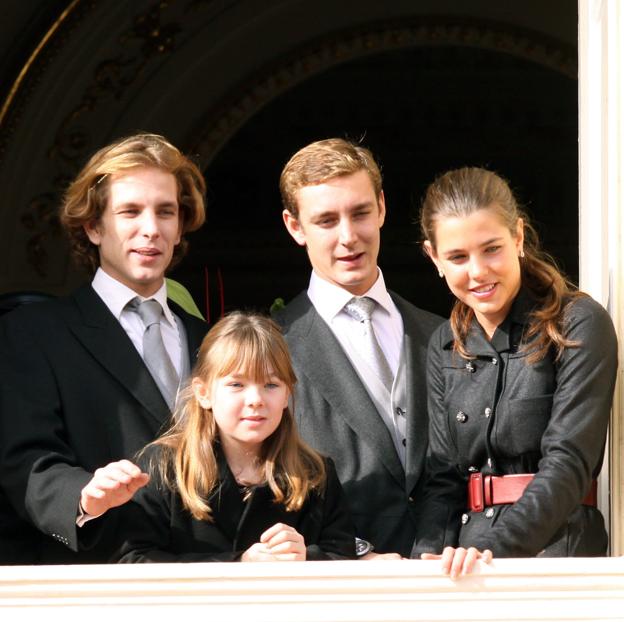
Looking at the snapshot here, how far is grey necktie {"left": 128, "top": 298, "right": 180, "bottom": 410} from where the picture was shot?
4.00 metres

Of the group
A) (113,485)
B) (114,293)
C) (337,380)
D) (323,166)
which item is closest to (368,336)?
(337,380)

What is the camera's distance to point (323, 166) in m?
4.12

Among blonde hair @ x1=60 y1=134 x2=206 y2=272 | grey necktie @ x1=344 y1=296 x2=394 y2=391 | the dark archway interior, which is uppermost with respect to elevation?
the dark archway interior

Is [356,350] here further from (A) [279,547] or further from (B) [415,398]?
(A) [279,547]

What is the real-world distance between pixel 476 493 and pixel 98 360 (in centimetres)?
79

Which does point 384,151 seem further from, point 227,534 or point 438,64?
point 227,534

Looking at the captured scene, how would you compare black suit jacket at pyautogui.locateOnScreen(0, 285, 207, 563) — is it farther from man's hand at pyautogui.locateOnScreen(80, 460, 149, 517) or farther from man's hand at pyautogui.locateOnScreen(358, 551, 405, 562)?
man's hand at pyautogui.locateOnScreen(358, 551, 405, 562)

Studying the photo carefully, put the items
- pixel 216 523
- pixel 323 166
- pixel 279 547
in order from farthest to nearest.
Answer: pixel 323 166
pixel 216 523
pixel 279 547

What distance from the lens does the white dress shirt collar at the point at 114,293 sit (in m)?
4.07

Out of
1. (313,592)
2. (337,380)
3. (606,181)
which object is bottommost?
(313,592)

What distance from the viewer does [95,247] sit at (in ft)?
13.7

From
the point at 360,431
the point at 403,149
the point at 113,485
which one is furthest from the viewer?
the point at 403,149

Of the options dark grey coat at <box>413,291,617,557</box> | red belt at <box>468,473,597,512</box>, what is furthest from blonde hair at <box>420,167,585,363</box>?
red belt at <box>468,473,597,512</box>

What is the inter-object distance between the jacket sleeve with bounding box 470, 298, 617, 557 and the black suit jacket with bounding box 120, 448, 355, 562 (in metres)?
0.32
